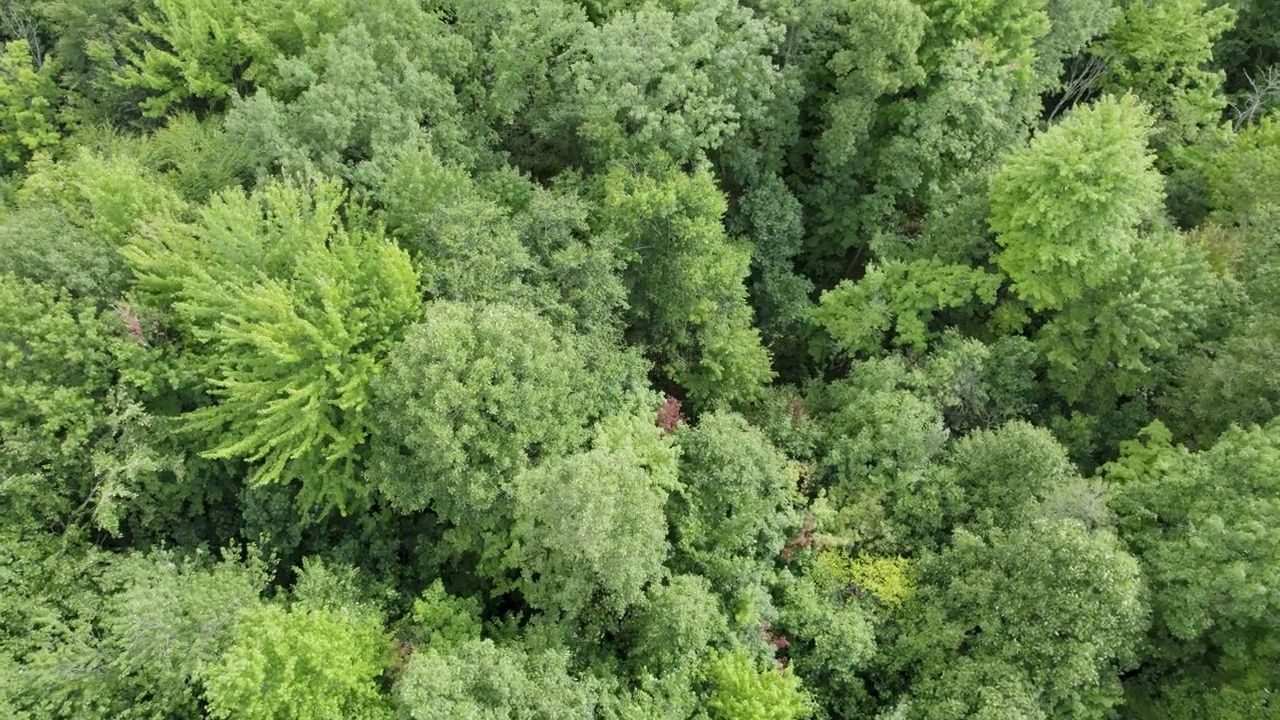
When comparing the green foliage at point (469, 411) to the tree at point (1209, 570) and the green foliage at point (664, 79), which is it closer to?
the green foliage at point (664, 79)

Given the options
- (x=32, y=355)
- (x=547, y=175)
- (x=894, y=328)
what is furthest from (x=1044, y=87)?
(x=32, y=355)

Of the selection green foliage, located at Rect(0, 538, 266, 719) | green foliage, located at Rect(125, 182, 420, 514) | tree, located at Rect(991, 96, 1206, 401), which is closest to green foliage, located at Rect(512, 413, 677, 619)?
green foliage, located at Rect(125, 182, 420, 514)

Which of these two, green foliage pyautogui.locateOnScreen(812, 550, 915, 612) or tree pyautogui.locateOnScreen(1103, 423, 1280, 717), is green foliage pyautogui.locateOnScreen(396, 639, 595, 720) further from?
tree pyautogui.locateOnScreen(1103, 423, 1280, 717)

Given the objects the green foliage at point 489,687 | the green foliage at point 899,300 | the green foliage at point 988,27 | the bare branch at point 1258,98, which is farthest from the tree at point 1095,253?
the green foliage at point 489,687

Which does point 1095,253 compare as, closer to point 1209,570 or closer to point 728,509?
point 1209,570

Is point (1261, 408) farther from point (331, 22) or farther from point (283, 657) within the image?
point (331, 22)

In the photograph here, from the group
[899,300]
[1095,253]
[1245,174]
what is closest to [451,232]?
[899,300]
